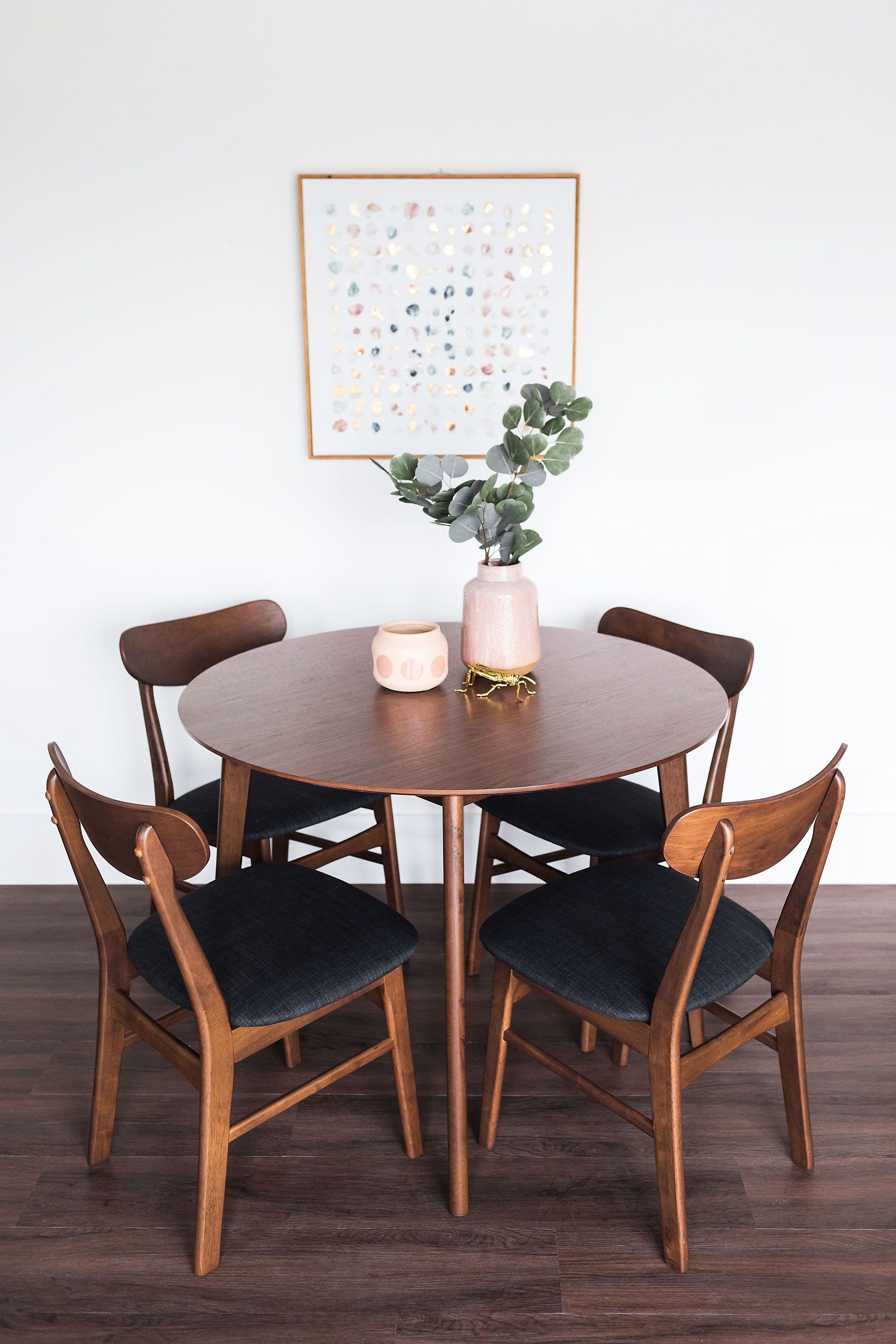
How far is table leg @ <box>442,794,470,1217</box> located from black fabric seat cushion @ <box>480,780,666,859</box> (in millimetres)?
436

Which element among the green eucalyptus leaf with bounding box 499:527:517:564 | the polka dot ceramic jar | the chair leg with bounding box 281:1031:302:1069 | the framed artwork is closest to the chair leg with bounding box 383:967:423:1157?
the chair leg with bounding box 281:1031:302:1069

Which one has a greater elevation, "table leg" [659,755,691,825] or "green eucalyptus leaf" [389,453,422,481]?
"green eucalyptus leaf" [389,453,422,481]

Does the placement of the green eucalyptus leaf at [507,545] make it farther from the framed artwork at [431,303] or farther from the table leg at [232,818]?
the framed artwork at [431,303]

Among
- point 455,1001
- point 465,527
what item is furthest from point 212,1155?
point 465,527

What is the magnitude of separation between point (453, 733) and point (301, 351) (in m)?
1.42

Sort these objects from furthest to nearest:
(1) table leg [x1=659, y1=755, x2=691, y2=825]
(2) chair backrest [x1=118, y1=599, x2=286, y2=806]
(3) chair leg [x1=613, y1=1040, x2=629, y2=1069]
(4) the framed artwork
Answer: (4) the framed artwork
(2) chair backrest [x1=118, y1=599, x2=286, y2=806]
(3) chair leg [x1=613, y1=1040, x2=629, y2=1069]
(1) table leg [x1=659, y1=755, x2=691, y2=825]

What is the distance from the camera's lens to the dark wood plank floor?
160 cm

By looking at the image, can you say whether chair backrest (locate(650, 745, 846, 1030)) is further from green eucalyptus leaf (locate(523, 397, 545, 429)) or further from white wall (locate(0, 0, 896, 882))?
white wall (locate(0, 0, 896, 882))

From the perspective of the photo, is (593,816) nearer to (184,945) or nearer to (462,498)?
(462,498)

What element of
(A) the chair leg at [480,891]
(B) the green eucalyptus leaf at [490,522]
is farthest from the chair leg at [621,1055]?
(B) the green eucalyptus leaf at [490,522]

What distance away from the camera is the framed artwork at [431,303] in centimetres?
257

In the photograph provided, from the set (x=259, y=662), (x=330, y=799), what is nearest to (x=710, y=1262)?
(x=330, y=799)

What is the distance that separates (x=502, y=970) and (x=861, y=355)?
77.8 inches

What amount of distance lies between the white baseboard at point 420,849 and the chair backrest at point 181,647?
0.70 meters
